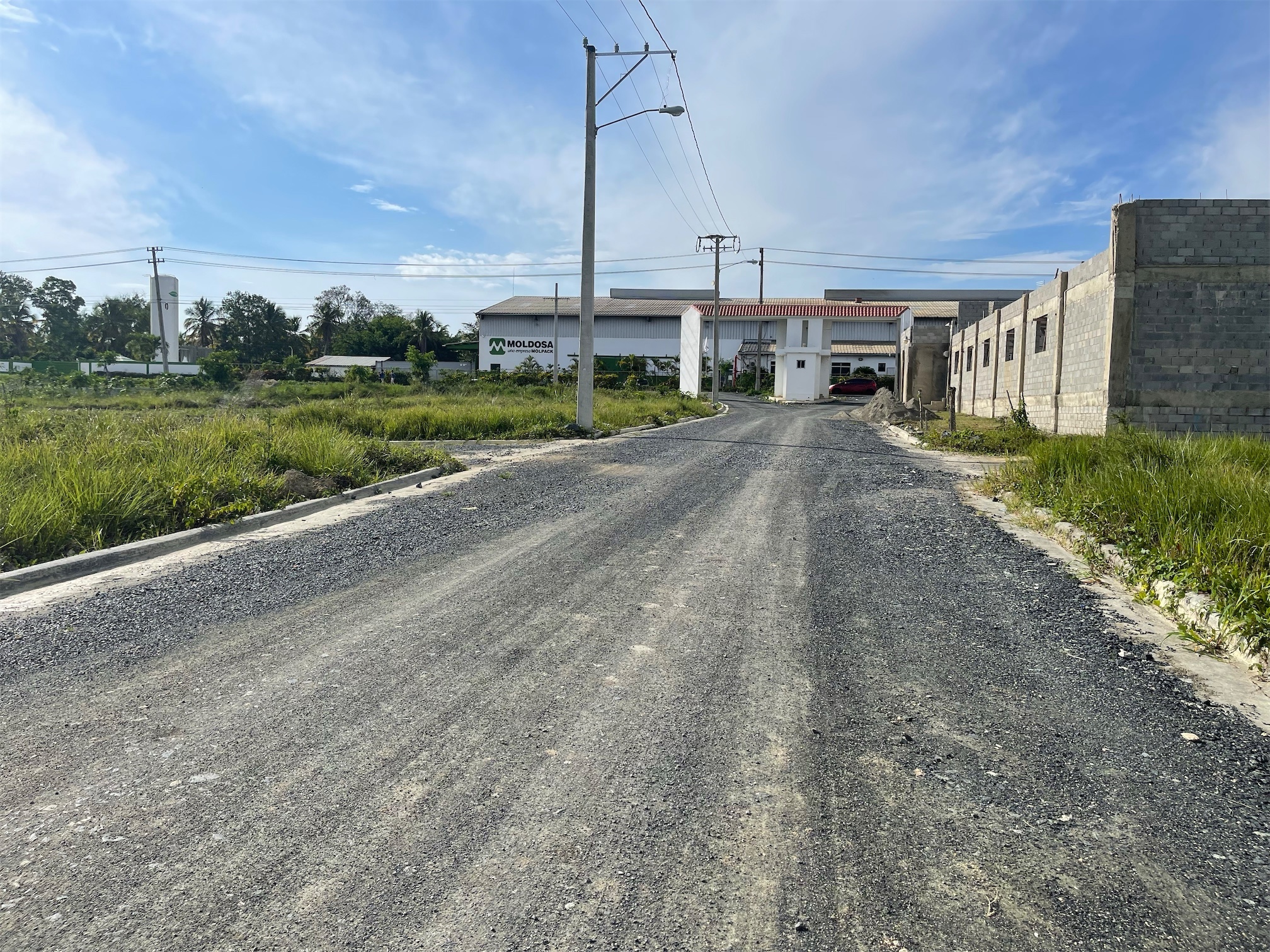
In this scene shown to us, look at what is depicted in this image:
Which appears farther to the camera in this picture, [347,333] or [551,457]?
[347,333]

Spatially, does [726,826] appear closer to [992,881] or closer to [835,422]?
[992,881]

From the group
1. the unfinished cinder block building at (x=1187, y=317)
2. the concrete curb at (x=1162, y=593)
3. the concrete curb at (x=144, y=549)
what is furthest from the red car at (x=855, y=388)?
the concrete curb at (x=144, y=549)

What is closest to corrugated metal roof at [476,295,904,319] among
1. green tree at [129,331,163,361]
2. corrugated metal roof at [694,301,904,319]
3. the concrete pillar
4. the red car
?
corrugated metal roof at [694,301,904,319]

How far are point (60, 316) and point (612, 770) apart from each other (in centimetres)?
11593

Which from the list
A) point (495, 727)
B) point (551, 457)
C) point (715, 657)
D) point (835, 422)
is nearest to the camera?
point (495, 727)

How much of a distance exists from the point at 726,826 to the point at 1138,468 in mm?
7508

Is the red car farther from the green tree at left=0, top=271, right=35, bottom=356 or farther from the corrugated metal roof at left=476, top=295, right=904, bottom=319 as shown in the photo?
the green tree at left=0, top=271, right=35, bottom=356

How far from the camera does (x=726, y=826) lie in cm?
276

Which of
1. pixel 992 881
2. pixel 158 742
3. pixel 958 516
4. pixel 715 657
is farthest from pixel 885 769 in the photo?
pixel 958 516

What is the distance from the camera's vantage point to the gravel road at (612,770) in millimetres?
2314

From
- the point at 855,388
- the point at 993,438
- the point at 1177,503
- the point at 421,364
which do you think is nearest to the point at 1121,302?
the point at 993,438

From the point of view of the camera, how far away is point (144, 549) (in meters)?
6.76

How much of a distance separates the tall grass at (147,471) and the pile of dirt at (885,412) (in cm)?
2039

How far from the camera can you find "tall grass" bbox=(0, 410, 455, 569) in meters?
6.63
